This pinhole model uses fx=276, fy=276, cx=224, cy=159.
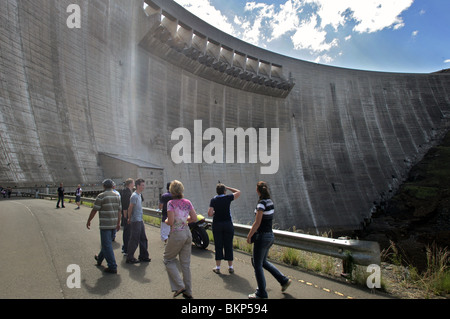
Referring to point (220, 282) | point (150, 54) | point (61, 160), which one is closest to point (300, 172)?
point (150, 54)

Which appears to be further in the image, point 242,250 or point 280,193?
point 280,193

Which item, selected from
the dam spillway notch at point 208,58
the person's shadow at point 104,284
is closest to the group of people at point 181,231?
the person's shadow at point 104,284

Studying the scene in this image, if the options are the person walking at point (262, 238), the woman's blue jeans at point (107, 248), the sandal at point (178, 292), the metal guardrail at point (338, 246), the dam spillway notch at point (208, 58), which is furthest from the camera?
the dam spillway notch at point (208, 58)

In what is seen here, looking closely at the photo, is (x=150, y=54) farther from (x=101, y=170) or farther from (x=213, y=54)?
(x=101, y=170)

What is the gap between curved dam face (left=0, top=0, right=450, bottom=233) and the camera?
51.1ft

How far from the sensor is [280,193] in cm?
3241

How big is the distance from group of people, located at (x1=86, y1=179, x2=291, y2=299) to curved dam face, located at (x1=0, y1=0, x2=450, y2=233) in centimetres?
1183
